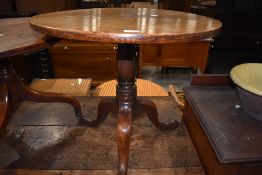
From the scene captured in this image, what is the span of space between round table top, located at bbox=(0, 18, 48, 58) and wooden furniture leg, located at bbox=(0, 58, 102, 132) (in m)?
0.15

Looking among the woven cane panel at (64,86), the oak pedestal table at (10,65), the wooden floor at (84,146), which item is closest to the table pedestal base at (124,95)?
the wooden floor at (84,146)

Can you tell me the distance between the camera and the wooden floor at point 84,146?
0.96 m

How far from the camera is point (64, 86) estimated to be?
Result: 177 cm

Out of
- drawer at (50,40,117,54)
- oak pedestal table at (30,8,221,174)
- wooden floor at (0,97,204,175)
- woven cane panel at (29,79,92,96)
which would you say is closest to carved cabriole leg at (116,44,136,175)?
oak pedestal table at (30,8,221,174)

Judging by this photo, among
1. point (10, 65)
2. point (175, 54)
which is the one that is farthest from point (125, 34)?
point (175, 54)

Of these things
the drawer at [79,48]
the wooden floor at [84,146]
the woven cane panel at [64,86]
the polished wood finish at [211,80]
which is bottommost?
the woven cane panel at [64,86]

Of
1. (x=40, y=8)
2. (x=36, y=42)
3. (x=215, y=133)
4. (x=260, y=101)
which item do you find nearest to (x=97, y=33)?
(x=36, y=42)

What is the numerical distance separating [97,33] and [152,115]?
63 cm

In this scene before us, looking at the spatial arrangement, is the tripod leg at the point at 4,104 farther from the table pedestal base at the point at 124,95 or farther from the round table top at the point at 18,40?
the table pedestal base at the point at 124,95

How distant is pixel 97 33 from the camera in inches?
25.1

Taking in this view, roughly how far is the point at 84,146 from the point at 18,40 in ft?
1.72

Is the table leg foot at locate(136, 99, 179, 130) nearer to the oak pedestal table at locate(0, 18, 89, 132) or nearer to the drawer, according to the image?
the oak pedestal table at locate(0, 18, 89, 132)

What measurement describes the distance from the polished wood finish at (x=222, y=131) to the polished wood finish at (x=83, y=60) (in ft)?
4.01

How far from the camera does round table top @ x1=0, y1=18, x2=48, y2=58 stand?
776 millimetres
